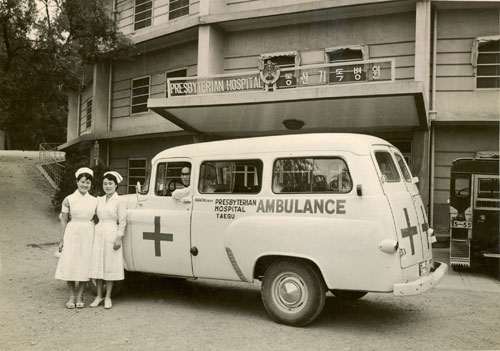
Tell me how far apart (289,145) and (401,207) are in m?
1.51

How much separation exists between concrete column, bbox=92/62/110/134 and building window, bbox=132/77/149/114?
5.06 ft

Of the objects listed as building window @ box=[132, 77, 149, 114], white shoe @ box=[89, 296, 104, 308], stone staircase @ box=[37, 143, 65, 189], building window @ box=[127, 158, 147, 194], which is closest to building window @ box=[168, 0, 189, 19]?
building window @ box=[132, 77, 149, 114]

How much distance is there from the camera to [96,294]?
7.03 metres

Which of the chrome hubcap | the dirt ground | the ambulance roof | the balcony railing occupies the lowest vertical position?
the dirt ground

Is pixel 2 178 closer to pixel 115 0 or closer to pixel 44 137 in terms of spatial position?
pixel 115 0

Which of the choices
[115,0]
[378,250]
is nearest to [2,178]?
[115,0]

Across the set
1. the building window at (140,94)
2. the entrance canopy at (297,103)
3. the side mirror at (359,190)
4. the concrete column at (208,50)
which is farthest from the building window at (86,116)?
the side mirror at (359,190)

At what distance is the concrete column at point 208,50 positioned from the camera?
14.2 meters

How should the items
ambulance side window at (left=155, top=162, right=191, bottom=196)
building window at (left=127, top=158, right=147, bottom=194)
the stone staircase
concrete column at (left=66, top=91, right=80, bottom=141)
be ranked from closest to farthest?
ambulance side window at (left=155, top=162, right=191, bottom=196) < building window at (left=127, top=158, right=147, bottom=194) < the stone staircase < concrete column at (left=66, top=91, right=80, bottom=141)

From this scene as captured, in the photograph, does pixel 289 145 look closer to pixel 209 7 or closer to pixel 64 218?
pixel 64 218

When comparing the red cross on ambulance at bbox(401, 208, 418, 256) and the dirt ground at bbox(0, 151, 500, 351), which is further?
the red cross on ambulance at bbox(401, 208, 418, 256)

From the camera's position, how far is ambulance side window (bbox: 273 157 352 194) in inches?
222

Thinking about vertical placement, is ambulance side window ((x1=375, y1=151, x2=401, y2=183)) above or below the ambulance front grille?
above

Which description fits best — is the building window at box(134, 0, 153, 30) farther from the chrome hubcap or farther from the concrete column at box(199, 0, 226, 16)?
the chrome hubcap
